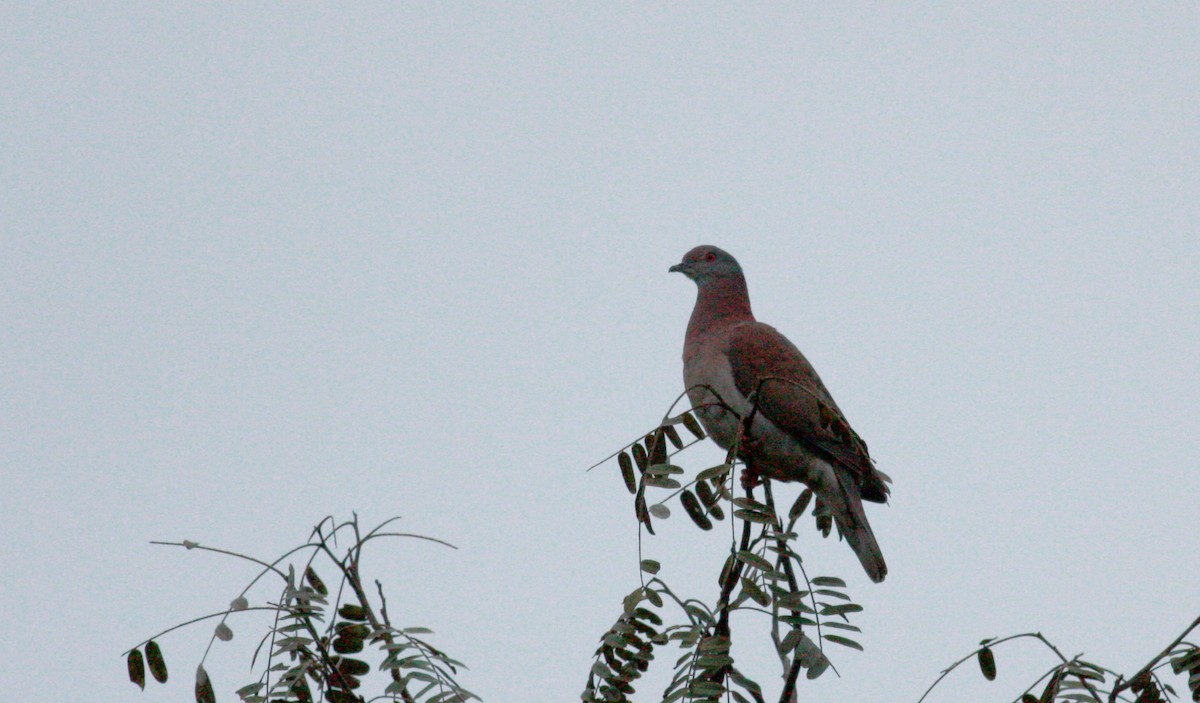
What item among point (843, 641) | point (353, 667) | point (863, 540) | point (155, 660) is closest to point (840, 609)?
point (843, 641)

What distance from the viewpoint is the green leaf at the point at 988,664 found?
3.29m

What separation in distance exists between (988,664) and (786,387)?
2.83 meters

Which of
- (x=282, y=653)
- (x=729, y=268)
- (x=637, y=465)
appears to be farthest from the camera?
(x=729, y=268)

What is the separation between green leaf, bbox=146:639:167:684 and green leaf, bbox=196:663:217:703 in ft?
0.63

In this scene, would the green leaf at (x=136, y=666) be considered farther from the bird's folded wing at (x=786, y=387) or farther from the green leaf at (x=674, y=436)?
the bird's folded wing at (x=786, y=387)

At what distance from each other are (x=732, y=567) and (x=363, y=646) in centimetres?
99

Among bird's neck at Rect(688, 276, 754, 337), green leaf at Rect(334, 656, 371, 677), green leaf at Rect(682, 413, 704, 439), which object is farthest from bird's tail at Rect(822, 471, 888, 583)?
green leaf at Rect(334, 656, 371, 677)

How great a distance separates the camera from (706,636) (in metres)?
3.17

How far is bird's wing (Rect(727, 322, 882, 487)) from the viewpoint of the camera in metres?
5.94

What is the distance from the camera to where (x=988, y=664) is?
329 centimetres

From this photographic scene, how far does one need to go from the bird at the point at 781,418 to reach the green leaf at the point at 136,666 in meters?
2.59

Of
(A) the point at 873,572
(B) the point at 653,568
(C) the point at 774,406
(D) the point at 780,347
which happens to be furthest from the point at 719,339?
(B) the point at 653,568

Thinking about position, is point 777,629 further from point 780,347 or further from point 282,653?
point 780,347

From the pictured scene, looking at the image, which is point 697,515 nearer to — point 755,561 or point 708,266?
point 755,561
